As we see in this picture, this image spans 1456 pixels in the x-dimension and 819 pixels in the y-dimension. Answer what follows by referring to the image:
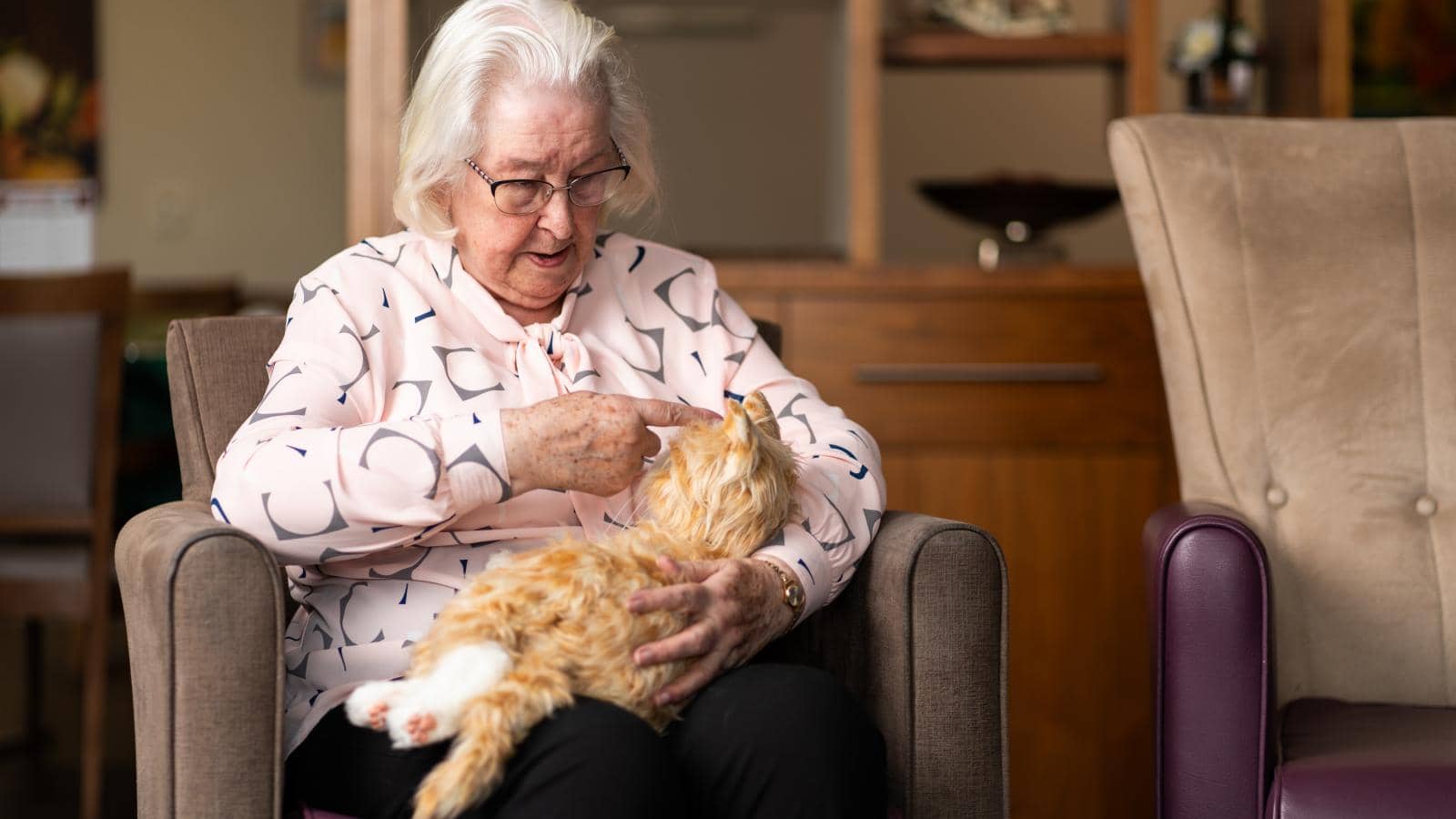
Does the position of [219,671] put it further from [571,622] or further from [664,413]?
[664,413]

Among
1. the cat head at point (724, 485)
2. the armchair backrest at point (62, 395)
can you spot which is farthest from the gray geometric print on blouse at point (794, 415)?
the armchair backrest at point (62, 395)

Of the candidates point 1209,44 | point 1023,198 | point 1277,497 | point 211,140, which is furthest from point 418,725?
point 211,140

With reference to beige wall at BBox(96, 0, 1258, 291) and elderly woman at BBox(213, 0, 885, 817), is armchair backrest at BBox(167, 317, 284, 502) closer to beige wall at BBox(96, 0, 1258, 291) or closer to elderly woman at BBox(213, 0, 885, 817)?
elderly woman at BBox(213, 0, 885, 817)

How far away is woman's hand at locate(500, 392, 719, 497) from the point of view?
4.11ft

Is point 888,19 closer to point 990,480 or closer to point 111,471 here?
point 990,480

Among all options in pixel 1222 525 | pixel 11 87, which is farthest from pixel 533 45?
pixel 11 87

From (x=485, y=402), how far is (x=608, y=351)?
6.8 inches

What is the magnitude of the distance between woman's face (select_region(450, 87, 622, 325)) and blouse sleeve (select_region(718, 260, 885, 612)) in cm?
24

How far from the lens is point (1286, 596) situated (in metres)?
1.66

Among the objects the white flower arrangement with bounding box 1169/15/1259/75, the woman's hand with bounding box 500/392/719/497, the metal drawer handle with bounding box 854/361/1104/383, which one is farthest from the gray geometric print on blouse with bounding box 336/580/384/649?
the white flower arrangement with bounding box 1169/15/1259/75

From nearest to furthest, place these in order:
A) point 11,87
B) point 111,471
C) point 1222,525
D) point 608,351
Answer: point 1222,525 < point 608,351 < point 111,471 < point 11,87

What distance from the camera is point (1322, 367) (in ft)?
5.63

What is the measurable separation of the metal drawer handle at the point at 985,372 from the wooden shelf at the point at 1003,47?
0.56m

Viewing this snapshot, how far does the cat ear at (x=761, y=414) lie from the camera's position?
4.26ft
